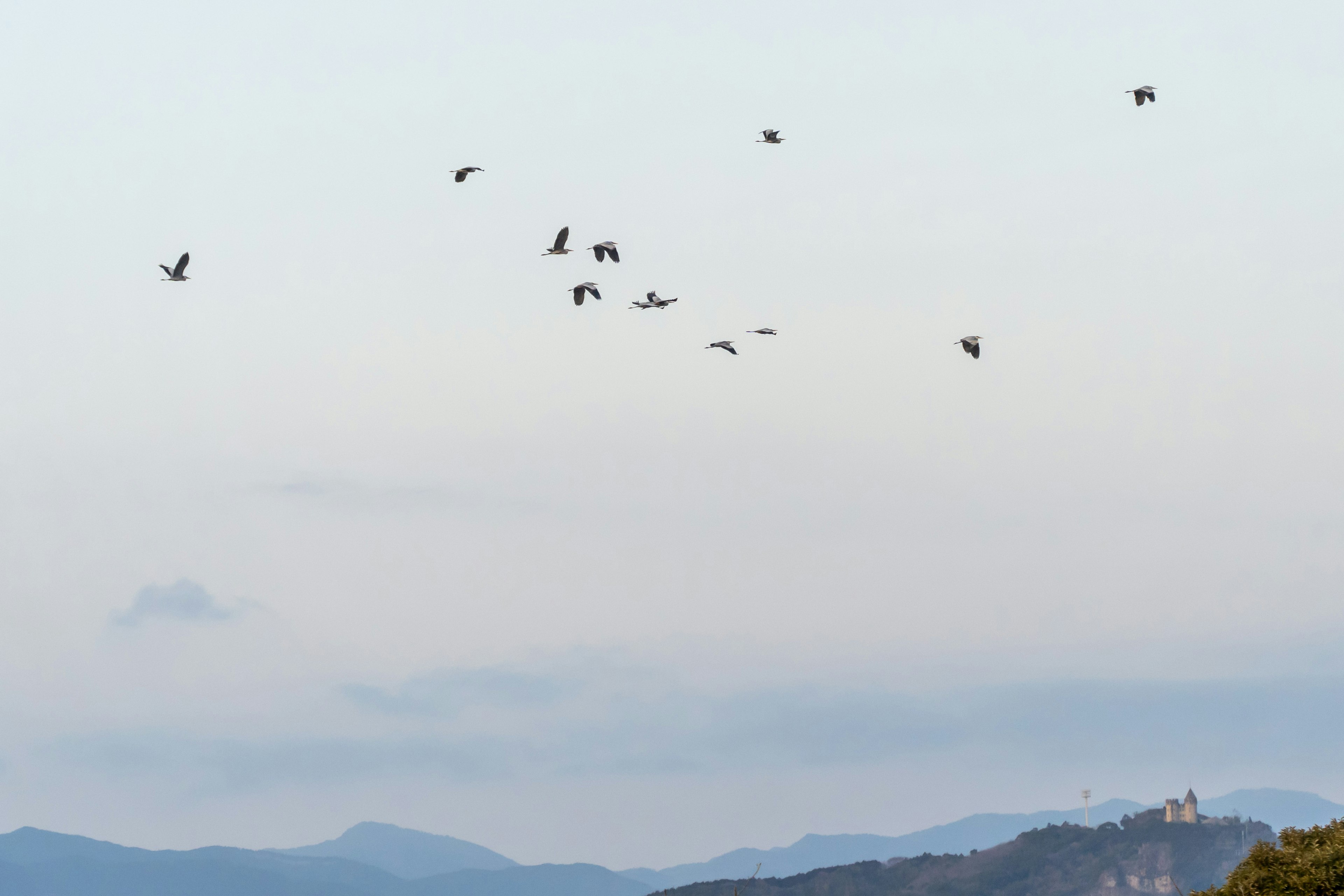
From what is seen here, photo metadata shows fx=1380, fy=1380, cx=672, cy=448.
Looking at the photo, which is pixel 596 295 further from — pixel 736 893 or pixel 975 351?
pixel 736 893

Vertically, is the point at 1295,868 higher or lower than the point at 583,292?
lower

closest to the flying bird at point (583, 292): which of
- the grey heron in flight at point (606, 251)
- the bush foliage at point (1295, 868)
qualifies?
the grey heron in flight at point (606, 251)

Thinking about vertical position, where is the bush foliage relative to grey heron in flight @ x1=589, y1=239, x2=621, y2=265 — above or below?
below

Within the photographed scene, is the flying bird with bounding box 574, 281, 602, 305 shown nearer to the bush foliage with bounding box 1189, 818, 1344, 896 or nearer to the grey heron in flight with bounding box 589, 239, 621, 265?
the grey heron in flight with bounding box 589, 239, 621, 265

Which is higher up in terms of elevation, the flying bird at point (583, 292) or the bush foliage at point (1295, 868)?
the flying bird at point (583, 292)

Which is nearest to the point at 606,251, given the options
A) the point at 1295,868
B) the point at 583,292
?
the point at 583,292

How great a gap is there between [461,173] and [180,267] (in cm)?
1357

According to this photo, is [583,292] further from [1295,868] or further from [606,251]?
[1295,868]

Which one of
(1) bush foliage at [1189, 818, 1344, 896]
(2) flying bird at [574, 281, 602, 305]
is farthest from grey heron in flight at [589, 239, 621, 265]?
(1) bush foliage at [1189, 818, 1344, 896]

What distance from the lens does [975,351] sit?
5562cm

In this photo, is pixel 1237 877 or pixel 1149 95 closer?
pixel 1237 877

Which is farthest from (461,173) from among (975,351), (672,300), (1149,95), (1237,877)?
(1237,877)

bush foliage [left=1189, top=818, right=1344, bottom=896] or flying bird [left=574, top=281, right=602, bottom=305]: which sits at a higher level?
flying bird [left=574, top=281, right=602, bottom=305]

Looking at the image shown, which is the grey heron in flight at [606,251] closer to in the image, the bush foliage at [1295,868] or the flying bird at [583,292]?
the flying bird at [583,292]
